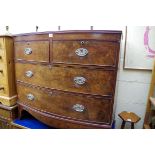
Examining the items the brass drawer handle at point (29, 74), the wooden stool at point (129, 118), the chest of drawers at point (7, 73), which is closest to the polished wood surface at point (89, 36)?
the brass drawer handle at point (29, 74)

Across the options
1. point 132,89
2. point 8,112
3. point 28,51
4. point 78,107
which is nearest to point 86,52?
point 78,107

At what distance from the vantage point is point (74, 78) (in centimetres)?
109

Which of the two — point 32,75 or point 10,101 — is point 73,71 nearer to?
point 32,75

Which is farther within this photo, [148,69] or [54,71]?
[148,69]

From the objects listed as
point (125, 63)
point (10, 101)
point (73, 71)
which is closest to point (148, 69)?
point (125, 63)

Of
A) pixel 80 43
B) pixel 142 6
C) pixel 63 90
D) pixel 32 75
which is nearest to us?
pixel 142 6

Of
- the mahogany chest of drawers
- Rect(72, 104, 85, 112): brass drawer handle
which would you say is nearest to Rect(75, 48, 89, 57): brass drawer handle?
the mahogany chest of drawers

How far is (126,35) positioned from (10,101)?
4.49 feet

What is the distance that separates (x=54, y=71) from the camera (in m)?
1.15

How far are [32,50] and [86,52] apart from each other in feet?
1.64

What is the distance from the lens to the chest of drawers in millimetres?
1413

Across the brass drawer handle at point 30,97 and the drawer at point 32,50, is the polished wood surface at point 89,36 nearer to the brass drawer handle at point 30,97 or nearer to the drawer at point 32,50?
the drawer at point 32,50

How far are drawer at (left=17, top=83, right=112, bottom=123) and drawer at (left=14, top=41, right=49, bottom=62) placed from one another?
0.27m

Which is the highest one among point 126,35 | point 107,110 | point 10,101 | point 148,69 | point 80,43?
point 126,35
